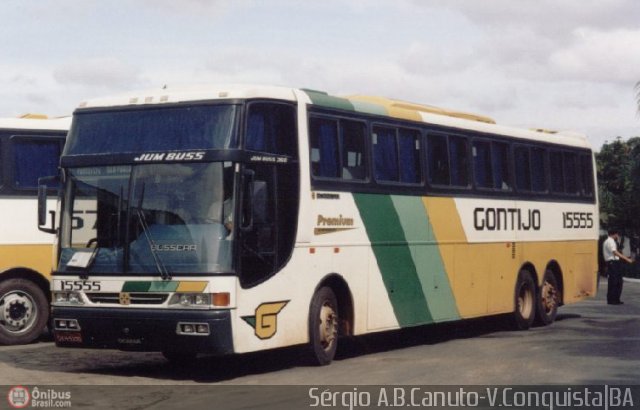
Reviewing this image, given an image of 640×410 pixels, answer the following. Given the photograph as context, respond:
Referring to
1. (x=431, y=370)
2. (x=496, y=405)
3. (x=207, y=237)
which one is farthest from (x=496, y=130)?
(x=496, y=405)

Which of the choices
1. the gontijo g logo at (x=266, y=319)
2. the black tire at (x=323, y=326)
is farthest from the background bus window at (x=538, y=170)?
the gontijo g logo at (x=266, y=319)

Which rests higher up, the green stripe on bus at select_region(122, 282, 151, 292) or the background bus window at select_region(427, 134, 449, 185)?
the background bus window at select_region(427, 134, 449, 185)

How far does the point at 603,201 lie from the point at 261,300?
59464mm

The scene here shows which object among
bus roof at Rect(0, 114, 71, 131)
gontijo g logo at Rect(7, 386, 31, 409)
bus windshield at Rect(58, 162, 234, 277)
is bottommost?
gontijo g logo at Rect(7, 386, 31, 409)

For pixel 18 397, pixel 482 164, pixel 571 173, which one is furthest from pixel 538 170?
pixel 18 397

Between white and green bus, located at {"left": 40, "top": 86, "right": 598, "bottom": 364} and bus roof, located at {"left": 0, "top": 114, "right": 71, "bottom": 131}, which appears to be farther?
bus roof, located at {"left": 0, "top": 114, "right": 71, "bottom": 131}

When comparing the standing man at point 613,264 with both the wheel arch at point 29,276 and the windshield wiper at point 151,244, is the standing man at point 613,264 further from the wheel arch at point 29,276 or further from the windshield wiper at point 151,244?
the windshield wiper at point 151,244

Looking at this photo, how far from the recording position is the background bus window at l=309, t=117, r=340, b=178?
14984 mm

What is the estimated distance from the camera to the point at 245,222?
13453mm

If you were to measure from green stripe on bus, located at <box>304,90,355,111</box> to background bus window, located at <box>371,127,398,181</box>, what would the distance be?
28.5 inches

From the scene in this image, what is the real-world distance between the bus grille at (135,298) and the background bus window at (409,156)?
4.94 metres

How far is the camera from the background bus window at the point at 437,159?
709 inches

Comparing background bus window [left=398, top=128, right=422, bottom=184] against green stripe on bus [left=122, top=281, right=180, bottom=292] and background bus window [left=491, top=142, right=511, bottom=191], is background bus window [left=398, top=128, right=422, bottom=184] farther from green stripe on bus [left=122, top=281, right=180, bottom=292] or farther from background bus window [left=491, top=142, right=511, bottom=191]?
green stripe on bus [left=122, top=281, right=180, bottom=292]

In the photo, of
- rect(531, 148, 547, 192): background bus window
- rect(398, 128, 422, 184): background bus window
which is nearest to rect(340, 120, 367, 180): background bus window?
rect(398, 128, 422, 184): background bus window
